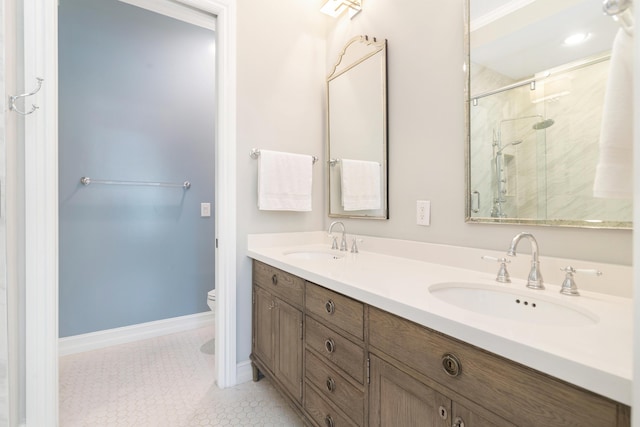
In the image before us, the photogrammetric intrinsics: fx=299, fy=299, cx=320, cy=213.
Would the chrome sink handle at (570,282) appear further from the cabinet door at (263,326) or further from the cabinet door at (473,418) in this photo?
the cabinet door at (263,326)

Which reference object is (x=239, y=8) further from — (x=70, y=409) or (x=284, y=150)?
(x=70, y=409)

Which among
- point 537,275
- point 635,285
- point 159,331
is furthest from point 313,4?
point 159,331

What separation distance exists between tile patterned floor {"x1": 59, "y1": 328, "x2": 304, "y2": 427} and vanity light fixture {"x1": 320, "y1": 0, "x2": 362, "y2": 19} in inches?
92.9

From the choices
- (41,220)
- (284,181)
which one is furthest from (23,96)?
(284,181)

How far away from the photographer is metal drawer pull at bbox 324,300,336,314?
1.12 metres

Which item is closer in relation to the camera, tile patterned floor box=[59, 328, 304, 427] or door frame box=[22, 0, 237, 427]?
door frame box=[22, 0, 237, 427]

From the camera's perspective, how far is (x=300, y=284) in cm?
134

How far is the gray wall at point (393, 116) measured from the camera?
51.0 inches

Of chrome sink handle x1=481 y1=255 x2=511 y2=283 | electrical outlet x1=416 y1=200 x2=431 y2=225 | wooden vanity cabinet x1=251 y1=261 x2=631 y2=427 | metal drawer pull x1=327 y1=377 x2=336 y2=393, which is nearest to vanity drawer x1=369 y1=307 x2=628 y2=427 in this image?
wooden vanity cabinet x1=251 y1=261 x2=631 y2=427

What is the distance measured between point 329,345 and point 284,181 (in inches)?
42.2

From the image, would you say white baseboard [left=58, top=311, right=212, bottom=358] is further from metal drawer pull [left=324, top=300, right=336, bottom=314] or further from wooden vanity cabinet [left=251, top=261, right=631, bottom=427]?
metal drawer pull [left=324, top=300, right=336, bottom=314]

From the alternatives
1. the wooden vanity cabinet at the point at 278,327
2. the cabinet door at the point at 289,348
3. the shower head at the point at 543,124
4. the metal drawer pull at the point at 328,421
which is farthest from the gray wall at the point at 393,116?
the metal drawer pull at the point at 328,421

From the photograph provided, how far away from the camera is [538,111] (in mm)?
1057

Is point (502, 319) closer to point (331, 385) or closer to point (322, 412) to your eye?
point (331, 385)
